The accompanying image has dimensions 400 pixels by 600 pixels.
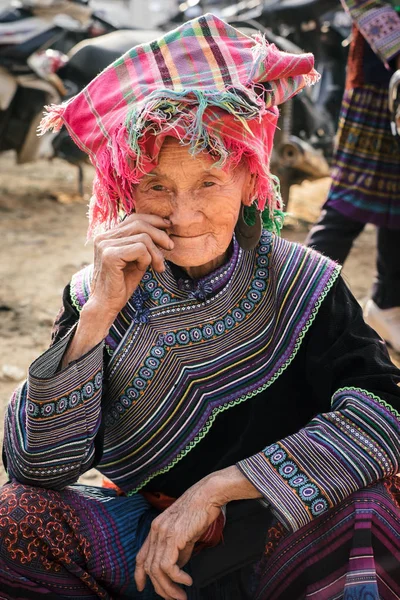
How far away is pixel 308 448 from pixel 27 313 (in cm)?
303

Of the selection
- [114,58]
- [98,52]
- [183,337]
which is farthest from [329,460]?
[98,52]

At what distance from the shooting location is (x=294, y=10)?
811cm

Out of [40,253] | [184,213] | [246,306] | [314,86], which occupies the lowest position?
[40,253]

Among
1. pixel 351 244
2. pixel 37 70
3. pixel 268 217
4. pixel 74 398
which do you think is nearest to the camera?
pixel 74 398

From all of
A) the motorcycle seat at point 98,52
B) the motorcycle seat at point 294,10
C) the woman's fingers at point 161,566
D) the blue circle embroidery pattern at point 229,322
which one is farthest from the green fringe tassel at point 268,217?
the motorcycle seat at point 294,10

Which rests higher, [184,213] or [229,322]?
[184,213]

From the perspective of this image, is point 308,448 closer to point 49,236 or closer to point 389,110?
point 389,110

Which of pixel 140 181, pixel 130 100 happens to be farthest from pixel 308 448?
pixel 130 100

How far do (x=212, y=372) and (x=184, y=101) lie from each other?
68cm

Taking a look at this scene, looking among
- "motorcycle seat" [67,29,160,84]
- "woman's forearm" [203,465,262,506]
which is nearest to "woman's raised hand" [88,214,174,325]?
"woman's forearm" [203,465,262,506]

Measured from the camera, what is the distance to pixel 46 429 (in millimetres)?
1722

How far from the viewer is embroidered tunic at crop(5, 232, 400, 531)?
1785mm

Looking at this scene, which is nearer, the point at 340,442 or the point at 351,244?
the point at 340,442

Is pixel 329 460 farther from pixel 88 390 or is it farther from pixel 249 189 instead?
pixel 249 189
